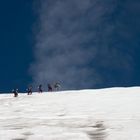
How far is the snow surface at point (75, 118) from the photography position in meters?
23.9

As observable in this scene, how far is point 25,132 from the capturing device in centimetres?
2486

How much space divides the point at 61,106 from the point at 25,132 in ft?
37.7

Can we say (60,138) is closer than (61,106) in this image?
Yes

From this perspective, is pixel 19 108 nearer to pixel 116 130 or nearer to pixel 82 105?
pixel 82 105

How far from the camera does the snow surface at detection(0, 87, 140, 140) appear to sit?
23.9m

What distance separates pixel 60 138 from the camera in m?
23.1

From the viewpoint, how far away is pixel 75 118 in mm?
28906

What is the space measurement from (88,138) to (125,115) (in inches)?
253

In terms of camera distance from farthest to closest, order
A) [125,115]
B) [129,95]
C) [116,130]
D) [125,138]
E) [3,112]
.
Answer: [129,95]
[3,112]
[125,115]
[116,130]
[125,138]

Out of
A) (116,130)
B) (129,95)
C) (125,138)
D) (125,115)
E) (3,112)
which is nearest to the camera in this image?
(125,138)

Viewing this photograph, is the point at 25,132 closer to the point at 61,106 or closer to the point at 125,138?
the point at 125,138

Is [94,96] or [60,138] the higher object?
[94,96]

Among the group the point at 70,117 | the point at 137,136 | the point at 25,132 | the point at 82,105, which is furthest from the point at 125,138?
the point at 82,105

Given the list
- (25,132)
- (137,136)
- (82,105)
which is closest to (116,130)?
(137,136)
